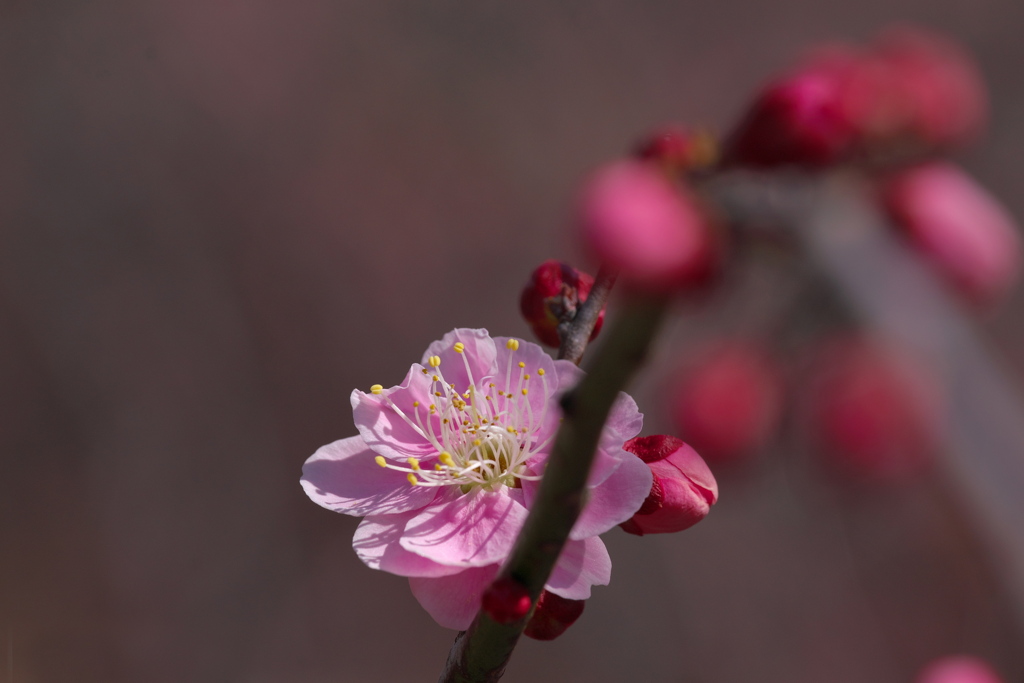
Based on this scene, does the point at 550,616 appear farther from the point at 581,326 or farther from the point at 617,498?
the point at 581,326

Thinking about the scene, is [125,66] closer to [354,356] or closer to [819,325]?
→ [354,356]

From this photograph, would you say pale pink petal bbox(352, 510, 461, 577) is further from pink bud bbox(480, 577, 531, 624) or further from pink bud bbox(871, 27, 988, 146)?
pink bud bbox(871, 27, 988, 146)

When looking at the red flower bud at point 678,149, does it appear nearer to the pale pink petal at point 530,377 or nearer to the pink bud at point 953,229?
the pink bud at point 953,229

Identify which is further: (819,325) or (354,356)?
(354,356)

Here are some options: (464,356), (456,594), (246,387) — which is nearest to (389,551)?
(456,594)

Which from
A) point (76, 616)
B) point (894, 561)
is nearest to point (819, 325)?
point (894, 561)

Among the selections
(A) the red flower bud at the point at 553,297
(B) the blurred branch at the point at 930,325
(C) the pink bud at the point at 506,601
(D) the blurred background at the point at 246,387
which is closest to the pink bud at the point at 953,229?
(B) the blurred branch at the point at 930,325
